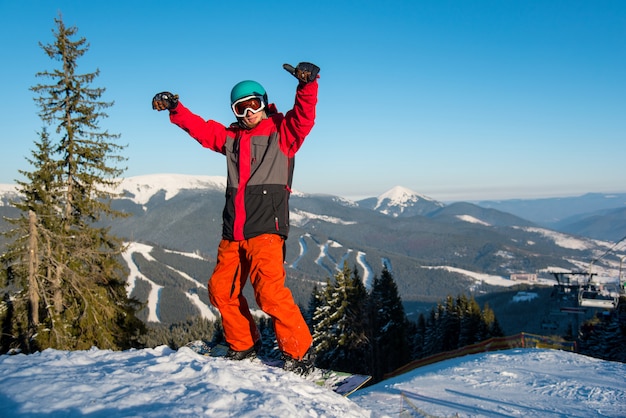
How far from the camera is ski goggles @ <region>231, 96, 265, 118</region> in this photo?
5217 millimetres

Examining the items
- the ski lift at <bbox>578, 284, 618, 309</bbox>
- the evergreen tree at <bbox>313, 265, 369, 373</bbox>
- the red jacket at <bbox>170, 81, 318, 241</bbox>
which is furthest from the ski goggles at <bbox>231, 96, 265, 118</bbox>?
the ski lift at <bbox>578, 284, 618, 309</bbox>

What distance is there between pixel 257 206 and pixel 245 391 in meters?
2.24

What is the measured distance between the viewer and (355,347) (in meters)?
24.3

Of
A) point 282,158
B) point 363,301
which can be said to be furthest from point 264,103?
point 363,301

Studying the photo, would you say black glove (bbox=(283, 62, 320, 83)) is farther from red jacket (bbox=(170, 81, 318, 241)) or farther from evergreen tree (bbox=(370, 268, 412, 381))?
evergreen tree (bbox=(370, 268, 412, 381))

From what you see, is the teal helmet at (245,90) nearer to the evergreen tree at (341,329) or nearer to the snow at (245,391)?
the snow at (245,391)

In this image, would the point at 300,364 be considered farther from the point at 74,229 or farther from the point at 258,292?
the point at 74,229

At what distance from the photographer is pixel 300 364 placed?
5.26 meters

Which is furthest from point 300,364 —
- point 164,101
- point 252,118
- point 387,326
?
point 387,326

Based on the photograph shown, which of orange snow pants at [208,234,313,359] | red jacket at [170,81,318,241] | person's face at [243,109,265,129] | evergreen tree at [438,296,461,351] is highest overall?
person's face at [243,109,265,129]

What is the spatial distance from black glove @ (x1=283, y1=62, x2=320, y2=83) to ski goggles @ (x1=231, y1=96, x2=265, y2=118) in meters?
0.97

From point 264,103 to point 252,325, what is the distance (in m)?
3.14

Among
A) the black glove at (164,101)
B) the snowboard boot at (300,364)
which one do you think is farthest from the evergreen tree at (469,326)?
the black glove at (164,101)

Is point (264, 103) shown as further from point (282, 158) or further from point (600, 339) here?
point (600, 339)
